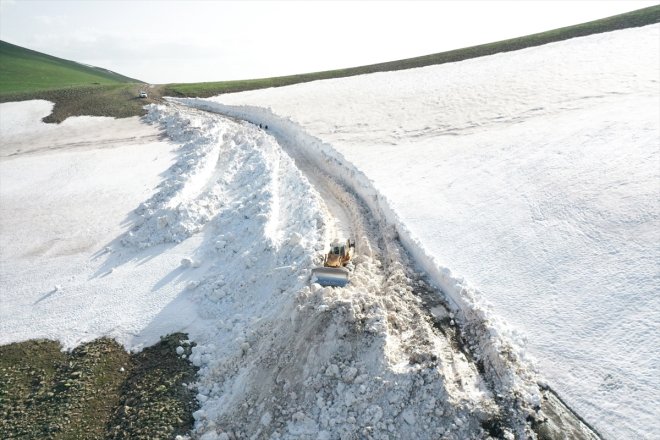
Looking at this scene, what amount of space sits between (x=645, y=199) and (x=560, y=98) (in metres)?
15.0

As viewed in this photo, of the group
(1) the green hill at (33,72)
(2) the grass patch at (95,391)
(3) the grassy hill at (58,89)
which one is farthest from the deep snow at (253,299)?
(1) the green hill at (33,72)

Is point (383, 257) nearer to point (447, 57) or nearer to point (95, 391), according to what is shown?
point (95, 391)

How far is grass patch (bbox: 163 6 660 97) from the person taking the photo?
137 feet

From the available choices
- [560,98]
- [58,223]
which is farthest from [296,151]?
[560,98]

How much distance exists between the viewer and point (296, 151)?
93.4ft

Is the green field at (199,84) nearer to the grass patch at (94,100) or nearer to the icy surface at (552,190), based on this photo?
the grass patch at (94,100)

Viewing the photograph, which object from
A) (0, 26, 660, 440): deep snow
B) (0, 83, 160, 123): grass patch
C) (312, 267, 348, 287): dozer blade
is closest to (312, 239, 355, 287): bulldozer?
(312, 267, 348, 287): dozer blade

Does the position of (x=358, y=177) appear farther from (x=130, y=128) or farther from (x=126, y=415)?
(x=130, y=128)

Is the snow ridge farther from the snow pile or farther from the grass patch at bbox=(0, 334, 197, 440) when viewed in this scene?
the grass patch at bbox=(0, 334, 197, 440)

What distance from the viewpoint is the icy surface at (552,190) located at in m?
11.5

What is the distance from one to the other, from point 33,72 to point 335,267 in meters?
71.1

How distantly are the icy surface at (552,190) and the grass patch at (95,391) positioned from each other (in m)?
8.70

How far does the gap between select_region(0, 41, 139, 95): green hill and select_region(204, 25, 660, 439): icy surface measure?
38.0m

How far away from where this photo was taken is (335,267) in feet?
46.1
